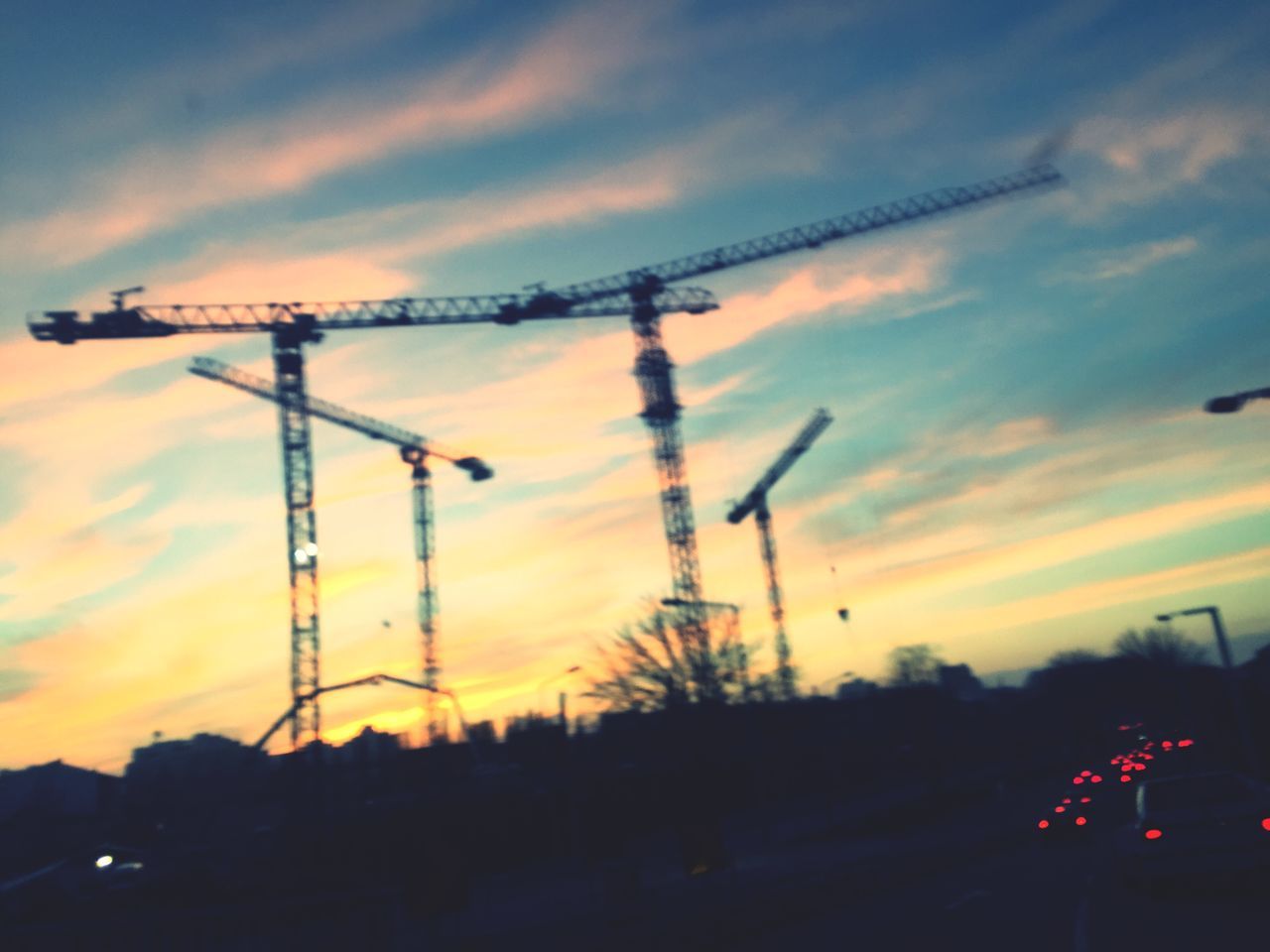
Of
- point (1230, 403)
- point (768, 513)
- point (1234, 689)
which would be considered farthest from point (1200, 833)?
point (768, 513)

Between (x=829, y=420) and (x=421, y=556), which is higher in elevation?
(x=829, y=420)

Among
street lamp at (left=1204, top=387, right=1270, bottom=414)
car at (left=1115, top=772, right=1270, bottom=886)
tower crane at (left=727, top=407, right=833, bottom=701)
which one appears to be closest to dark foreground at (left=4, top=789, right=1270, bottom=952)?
car at (left=1115, top=772, right=1270, bottom=886)

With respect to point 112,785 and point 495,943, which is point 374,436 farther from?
point 495,943

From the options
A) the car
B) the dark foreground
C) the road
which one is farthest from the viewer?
the car

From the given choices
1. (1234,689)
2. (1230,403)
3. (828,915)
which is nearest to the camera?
(828,915)

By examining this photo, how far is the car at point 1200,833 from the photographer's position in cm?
1393

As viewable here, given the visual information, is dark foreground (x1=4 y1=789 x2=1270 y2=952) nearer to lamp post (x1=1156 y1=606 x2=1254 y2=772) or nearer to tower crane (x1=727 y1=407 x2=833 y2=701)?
lamp post (x1=1156 y1=606 x2=1254 y2=772)

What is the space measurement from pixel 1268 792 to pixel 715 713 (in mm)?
41367

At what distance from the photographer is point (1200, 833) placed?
46.8 ft

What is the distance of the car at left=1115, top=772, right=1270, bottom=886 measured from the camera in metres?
13.9

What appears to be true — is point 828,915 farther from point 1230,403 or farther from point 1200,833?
point 1230,403

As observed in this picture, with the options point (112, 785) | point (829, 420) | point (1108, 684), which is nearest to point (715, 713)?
point (829, 420)

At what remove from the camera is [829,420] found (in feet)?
374

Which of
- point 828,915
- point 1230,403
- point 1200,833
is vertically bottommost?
point 828,915
